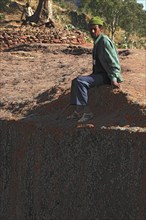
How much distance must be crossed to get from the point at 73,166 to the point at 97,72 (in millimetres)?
1374

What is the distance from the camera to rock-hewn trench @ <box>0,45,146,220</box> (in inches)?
229

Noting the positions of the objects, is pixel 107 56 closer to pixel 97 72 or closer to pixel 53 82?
pixel 97 72

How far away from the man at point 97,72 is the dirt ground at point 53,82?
0.20 m

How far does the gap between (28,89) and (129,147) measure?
4.56 m

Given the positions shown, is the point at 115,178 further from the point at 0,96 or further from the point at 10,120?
the point at 0,96

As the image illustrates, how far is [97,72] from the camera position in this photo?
23.0 ft

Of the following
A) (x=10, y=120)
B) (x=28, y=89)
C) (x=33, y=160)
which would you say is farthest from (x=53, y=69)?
(x=33, y=160)

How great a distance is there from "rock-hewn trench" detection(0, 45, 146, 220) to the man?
0.71 ft

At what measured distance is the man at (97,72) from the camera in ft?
21.9

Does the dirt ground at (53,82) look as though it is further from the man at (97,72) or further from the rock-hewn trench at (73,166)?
the man at (97,72)

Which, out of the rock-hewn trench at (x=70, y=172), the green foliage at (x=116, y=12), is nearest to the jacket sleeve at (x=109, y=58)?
the rock-hewn trench at (x=70, y=172)

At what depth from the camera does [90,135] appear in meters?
6.30

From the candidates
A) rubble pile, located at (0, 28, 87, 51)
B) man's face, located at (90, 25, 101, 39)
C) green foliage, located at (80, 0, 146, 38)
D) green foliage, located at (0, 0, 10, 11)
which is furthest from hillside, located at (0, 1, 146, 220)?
green foliage, located at (80, 0, 146, 38)

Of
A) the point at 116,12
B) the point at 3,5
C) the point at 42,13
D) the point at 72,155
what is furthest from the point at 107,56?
the point at 116,12
